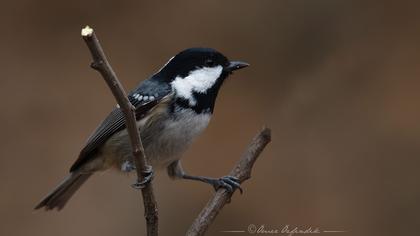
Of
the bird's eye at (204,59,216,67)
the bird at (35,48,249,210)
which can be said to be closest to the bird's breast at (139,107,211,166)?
the bird at (35,48,249,210)

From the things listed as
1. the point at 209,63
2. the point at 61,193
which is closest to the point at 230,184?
the point at 209,63

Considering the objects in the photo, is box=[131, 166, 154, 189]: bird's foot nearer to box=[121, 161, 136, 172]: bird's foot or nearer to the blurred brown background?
box=[121, 161, 136, 172]: bird's foot

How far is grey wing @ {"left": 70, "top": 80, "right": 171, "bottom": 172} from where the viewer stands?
278 cm

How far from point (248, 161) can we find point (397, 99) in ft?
6.14

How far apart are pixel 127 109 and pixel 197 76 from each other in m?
0.94

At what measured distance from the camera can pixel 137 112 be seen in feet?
9.17

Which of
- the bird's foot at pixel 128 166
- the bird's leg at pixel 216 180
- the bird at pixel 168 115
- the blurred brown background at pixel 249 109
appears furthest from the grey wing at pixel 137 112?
the blurred brown background at pixel 249 109

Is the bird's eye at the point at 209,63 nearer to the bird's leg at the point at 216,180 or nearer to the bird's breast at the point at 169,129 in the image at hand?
the bird's breast at the point at 169,129

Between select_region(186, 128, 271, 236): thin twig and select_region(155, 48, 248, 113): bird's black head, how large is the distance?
54 cm

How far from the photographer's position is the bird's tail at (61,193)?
312 centimetres

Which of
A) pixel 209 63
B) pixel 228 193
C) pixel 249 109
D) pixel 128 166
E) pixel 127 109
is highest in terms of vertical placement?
pixel 127 109

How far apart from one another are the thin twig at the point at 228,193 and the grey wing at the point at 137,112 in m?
0.58

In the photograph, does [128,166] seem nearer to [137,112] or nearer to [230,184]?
[137,112]

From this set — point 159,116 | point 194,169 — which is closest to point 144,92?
point 159,116
